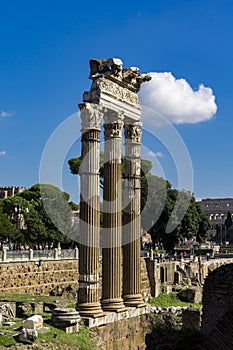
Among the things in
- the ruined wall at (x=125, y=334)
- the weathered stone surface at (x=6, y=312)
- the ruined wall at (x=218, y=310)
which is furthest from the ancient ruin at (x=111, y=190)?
the ruined wall at (x=218, y=310)

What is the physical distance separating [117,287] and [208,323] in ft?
29.3

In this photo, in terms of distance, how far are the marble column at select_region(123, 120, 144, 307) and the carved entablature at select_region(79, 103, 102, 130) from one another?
9.35 ft

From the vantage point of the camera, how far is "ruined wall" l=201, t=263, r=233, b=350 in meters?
7.66

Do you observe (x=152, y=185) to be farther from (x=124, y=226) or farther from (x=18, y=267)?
(x=124, y=226)

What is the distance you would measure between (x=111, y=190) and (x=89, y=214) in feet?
4.90

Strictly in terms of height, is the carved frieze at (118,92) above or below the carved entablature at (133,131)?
above

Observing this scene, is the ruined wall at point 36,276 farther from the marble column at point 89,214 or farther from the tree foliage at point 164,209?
the tree foliage at point 164,209

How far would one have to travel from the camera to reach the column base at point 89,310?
15.4m

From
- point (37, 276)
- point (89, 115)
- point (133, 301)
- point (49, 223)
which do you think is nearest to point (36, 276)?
point (37, 276)

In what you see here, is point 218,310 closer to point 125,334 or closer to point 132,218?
point 125,334

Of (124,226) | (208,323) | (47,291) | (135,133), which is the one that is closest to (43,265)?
(47,291)

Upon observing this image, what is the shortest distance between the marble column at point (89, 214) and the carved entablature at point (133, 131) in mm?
2770

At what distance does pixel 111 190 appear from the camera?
1711cm

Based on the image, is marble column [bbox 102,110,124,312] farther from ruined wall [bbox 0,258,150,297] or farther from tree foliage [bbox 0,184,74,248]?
tree foliage [bbox 0,184,74,248]
